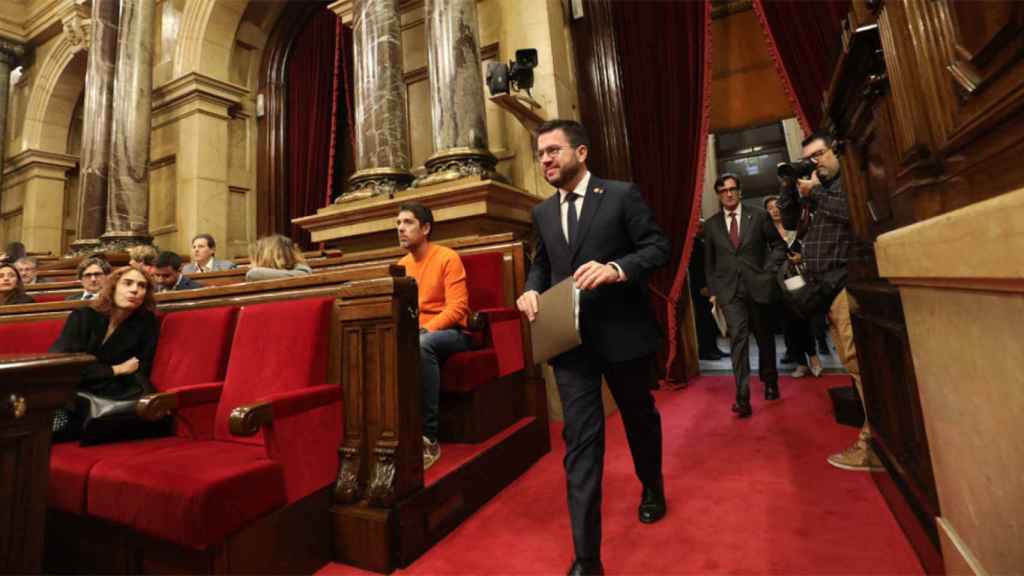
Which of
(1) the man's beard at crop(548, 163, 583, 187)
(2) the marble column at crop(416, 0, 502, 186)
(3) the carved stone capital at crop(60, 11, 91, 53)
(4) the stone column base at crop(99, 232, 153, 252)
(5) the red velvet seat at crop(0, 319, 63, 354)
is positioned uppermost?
(3) the carved stone capital at crop(60, 11, 91, 53)

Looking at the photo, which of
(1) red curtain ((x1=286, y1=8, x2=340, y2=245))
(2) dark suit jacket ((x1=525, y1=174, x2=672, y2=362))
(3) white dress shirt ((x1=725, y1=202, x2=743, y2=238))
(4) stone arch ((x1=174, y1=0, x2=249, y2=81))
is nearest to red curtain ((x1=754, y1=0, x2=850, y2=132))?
(3) white dress shirt ((x1=725, y1=202, x2=743, y2=238))

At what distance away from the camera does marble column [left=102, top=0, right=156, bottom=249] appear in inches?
213

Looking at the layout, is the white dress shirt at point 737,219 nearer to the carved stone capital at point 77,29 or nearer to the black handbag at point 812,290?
the black handbag at point 812,290

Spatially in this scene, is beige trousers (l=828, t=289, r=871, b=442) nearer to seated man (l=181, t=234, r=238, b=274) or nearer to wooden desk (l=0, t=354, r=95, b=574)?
wooden desk (l=0, t=354, r=95, b=574)

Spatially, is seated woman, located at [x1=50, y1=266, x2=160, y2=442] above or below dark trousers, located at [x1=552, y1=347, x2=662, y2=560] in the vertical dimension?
above

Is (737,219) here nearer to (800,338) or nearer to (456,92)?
(800,338)

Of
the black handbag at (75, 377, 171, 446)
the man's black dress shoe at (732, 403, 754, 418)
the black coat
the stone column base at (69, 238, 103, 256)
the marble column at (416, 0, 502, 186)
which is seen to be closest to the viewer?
the black handbag at (75, 377, 171, 446)

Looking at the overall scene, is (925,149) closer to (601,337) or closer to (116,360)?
(601,337)

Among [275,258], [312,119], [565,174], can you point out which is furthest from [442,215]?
[312,119]

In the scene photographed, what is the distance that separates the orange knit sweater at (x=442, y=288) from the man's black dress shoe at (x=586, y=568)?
117 cm

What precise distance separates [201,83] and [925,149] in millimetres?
7204

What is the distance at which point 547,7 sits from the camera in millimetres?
3943

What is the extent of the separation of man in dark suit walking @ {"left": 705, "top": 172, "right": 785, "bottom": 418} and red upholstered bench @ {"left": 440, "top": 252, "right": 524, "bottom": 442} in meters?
1.31

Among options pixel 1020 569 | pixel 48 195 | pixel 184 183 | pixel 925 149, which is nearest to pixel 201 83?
pixel 184 183
